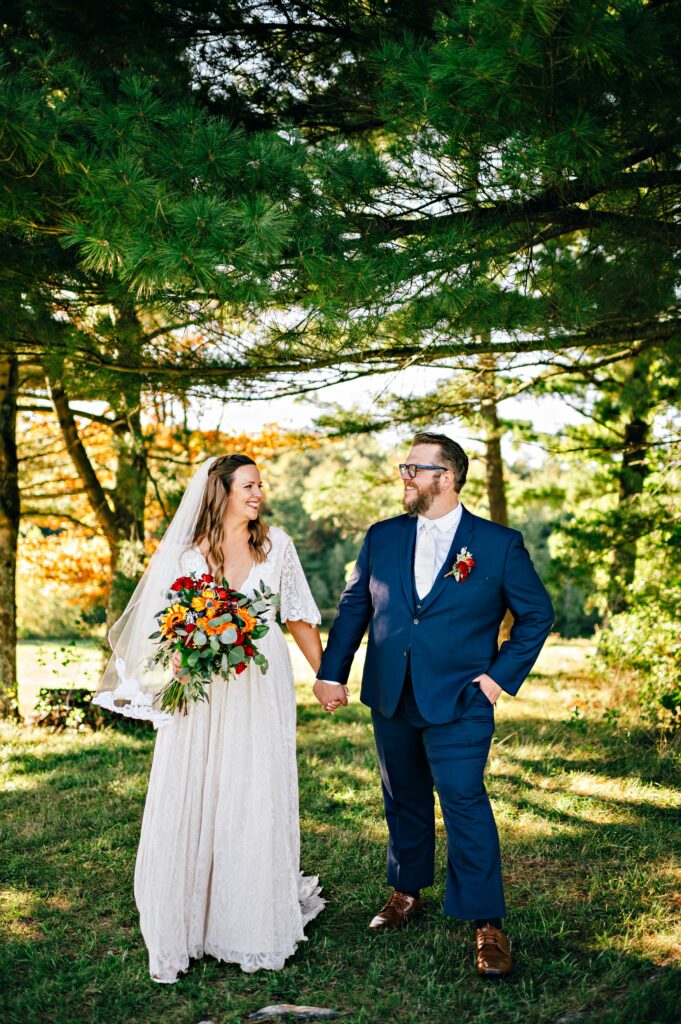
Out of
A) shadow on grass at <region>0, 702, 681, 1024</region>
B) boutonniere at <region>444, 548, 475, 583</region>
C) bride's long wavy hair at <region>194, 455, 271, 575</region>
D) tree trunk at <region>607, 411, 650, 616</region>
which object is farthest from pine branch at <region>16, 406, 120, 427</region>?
boutonniere at <region>444, 548, 475, 583</region>

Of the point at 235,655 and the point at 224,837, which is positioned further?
the point at 224,837

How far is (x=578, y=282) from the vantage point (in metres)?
4.73

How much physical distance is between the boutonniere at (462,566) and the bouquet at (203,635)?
78 centimetres

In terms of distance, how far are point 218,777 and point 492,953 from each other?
1.31 metres

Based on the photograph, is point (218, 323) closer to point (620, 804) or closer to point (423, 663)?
point (423, 663)

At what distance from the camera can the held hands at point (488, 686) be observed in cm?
336

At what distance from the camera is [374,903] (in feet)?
12.7

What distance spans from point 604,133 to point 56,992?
13.6ft

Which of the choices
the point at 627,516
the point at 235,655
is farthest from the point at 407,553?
the point at 627,516

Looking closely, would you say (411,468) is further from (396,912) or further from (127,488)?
(127,488)

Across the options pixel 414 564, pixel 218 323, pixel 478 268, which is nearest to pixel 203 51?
pixel 218 323

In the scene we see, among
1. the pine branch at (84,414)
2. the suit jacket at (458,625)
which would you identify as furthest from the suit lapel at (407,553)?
the pine branch at (84,414)

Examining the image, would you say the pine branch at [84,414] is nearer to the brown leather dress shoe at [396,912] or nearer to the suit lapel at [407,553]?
the suit lapel at [407,553]

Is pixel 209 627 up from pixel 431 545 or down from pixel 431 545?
down
